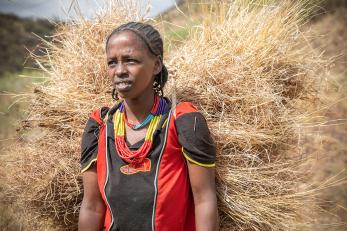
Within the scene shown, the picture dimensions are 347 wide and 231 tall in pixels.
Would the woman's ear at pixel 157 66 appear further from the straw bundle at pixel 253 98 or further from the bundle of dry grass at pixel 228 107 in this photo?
the straw bundle at pixel 253 98

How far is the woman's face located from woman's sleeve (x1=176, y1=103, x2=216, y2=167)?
0.22 meters

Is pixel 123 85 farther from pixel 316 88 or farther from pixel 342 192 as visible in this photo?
pixel 342 192

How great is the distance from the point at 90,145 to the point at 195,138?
1.62ft

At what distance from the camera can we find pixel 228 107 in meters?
2.22

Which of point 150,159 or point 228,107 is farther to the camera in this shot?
point 228,107

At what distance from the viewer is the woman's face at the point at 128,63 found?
1852 millimetres

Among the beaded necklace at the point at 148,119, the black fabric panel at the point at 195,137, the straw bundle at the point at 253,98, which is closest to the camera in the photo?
the black fabric panel at the point at 195,137

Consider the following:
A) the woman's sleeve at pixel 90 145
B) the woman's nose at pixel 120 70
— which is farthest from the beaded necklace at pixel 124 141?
the woman's nose at pixel 120 70

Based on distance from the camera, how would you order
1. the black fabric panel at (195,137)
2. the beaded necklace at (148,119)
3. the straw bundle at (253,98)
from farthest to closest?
the straw bundle at (253,98)
the beaded necklace at (148,119)
the black fabric panel at (195,137)

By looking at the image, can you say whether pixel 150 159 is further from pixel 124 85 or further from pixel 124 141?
pixel 124 85

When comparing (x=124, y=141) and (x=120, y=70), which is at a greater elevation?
(x=120, y=70)

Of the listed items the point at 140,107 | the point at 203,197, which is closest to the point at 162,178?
the point at 203,197

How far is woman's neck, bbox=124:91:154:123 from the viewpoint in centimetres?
198

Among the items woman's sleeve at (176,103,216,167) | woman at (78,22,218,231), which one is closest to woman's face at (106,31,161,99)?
woman at (78,22,218,231)
